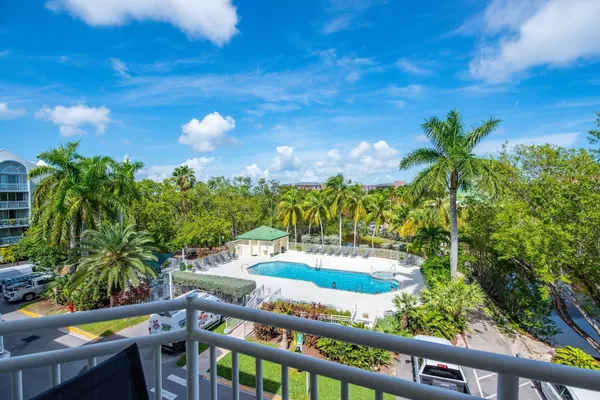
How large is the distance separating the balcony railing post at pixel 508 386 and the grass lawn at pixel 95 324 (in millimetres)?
9640

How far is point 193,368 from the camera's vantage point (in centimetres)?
166

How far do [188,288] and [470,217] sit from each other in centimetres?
1306

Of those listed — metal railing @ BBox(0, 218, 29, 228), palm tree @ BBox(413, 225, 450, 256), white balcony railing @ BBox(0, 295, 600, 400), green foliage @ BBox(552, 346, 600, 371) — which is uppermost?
white balcony railing @ BBox(0, 295, 600, 400)

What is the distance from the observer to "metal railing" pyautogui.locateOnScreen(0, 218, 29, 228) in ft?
73.0

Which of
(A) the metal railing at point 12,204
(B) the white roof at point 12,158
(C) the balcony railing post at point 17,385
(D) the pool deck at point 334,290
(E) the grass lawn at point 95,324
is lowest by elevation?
(D) the pool deck at point 334,290

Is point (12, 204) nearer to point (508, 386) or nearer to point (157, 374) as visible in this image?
point (157, 374)

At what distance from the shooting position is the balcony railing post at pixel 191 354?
1.54m

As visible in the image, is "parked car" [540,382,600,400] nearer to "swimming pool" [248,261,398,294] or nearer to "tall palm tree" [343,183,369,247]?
"swimming pool" [248,261,398,294]

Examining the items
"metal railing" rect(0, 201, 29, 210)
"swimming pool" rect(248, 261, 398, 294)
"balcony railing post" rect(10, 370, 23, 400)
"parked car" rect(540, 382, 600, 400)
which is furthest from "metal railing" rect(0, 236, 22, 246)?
"parked car" rect(540, 382, 600, 400)

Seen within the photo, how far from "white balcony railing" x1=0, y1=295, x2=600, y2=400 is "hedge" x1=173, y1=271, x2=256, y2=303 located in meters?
10.7

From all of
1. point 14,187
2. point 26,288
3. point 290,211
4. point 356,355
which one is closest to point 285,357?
point 356,355

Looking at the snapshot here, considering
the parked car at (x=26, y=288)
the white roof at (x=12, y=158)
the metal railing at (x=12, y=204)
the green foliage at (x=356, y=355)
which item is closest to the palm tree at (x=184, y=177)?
the white roof at (x=12, y=158)

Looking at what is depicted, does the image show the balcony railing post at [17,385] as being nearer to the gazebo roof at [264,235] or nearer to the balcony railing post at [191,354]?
the balcony railing post at [191,354]

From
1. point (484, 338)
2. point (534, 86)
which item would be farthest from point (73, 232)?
point (534, 86)
